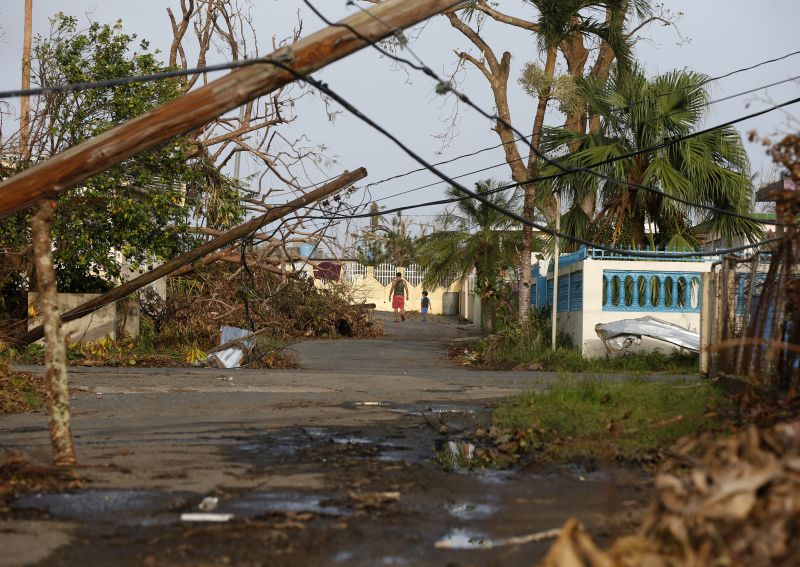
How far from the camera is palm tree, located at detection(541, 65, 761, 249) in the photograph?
20.2m

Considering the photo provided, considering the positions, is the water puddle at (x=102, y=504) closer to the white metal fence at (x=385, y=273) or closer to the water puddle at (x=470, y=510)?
the water puddle at (x=470, y=510)

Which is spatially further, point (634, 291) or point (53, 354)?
point (634, 291)

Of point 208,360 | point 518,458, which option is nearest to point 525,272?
point 208,360

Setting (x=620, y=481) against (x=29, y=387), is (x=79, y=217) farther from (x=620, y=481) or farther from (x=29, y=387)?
(x=620, y=481)

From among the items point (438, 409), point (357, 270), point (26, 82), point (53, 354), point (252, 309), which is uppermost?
point (26, 82)

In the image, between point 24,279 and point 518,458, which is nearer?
point 518,458

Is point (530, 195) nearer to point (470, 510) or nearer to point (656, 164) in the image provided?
point (656, 164)

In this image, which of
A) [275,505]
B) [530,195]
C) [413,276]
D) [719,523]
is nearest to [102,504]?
[275,505]

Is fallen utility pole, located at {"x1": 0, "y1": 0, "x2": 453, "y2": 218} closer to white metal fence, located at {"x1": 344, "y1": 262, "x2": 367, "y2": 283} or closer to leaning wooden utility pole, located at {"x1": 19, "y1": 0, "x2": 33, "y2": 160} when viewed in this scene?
leaning wooden utility pole, located at {"x1": 19, "y1": 0, "x2": 33, "y2": 160}

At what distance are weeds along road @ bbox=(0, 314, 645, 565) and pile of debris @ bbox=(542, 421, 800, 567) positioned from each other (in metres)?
0.80

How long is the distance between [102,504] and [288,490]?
1295 mm

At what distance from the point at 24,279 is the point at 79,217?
343 centimetres

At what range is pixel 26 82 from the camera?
25.5 metres

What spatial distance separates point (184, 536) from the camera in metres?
5.66
